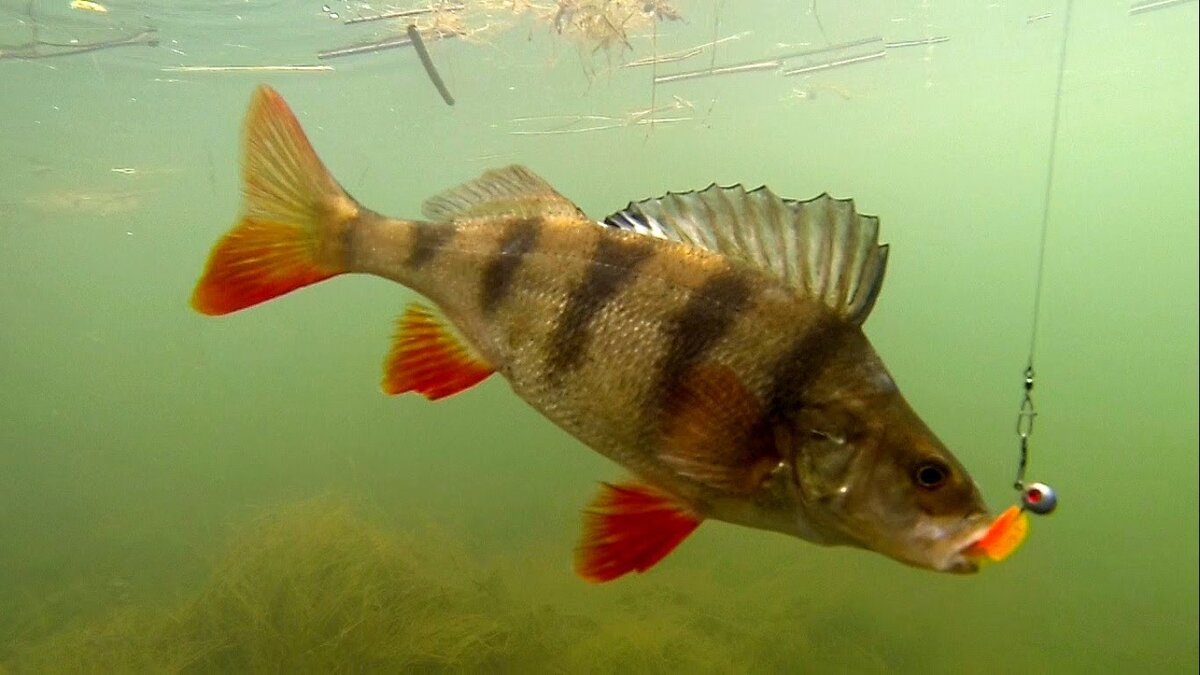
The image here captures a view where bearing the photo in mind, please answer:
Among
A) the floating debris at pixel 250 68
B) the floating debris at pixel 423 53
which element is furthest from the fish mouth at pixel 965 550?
the floating debris at pixel 250 68

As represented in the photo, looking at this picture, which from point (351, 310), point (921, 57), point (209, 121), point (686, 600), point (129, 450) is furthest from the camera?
point (351, 310)

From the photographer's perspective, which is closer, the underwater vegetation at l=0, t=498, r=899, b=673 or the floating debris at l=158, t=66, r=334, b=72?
the underwater vegetation at l=0, t=498, r=899, b=673

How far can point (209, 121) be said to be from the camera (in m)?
11.7

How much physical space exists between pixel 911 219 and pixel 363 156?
21.8 m

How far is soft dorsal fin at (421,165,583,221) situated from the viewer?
200 centimetres

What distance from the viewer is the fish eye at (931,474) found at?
1.49 meters

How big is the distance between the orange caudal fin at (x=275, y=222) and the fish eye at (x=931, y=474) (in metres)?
1.54

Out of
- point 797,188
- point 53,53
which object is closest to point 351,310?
point 797,188

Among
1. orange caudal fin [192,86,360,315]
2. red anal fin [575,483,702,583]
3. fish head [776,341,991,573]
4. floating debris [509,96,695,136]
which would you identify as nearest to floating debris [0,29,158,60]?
floating debris [509,96,695,136]

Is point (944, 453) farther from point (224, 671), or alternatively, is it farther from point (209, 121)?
point (209, 121)

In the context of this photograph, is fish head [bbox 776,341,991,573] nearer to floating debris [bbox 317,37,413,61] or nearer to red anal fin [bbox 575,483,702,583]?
red anal fin [bbox 575,483,702,583]

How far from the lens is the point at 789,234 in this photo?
1.75 metres

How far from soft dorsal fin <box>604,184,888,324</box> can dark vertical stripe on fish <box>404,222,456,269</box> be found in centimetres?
48

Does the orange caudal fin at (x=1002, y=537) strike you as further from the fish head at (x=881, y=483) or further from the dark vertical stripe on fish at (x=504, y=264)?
the dark vertical stripe on fish at (x=504, y=264)
